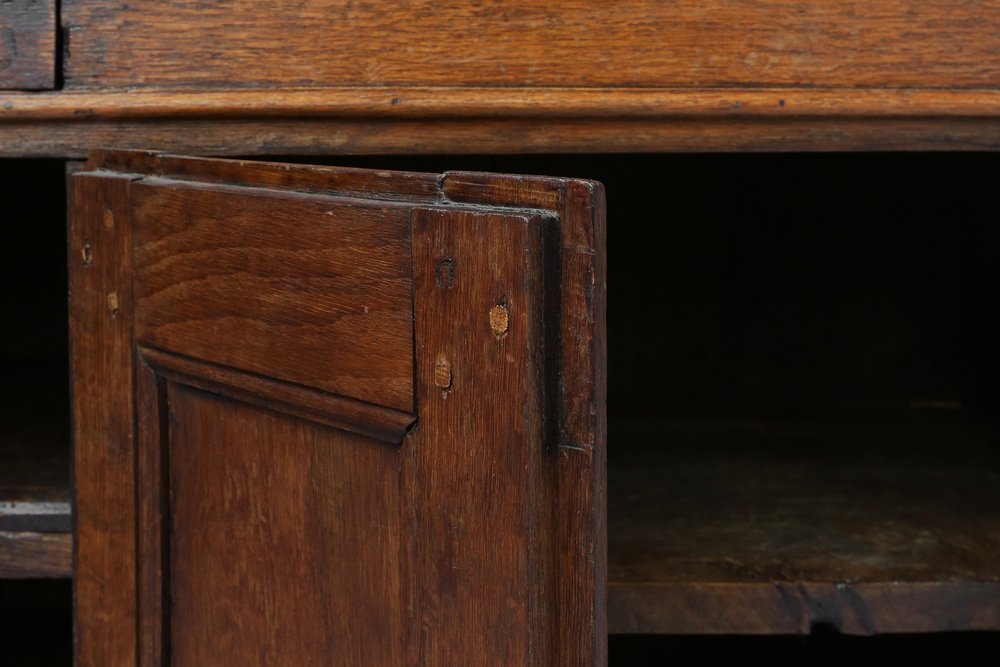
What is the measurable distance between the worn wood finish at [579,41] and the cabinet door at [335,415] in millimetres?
126

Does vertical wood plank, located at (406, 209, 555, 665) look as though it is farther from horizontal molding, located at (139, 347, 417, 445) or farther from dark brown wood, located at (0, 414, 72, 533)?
dark brown wood, located at (0, 414, 72, 533)

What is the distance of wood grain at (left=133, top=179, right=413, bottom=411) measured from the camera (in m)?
0.62

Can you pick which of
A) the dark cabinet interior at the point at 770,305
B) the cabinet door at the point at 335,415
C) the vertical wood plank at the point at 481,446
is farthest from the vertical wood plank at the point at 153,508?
the dark cabinet interior at the point at 770,305

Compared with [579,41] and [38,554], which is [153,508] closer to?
[38,554]

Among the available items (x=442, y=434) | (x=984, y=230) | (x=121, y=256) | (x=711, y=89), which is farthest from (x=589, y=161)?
(x=442, y=434)

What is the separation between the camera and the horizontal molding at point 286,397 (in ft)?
2.05

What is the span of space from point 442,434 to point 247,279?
169 mm

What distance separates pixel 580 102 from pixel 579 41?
0.14 feet

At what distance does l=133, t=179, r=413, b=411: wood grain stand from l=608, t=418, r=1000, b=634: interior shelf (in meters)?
0.35

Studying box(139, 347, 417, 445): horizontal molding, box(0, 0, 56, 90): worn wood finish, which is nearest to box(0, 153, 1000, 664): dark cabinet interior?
box(0, 0, 56, 90): worn wood finish

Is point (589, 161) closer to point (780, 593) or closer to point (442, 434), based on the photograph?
point (780, 593)

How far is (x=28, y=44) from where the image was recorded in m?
0.86

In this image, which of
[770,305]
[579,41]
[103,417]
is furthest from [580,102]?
[770,305]

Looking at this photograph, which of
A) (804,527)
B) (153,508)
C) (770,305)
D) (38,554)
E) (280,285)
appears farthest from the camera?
(770,305)
